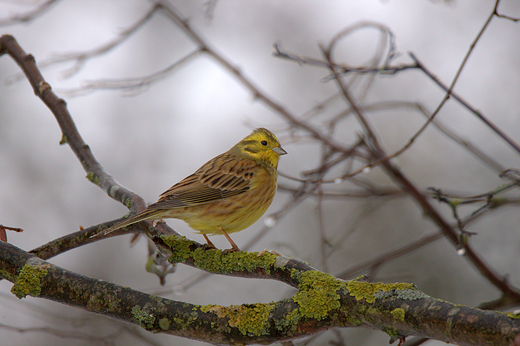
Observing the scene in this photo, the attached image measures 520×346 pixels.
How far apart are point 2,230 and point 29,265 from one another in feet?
1.05

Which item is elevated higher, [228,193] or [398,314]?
[228,193]

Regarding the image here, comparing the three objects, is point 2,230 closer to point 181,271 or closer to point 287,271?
point 287,271

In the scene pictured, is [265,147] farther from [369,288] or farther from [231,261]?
[369,288]

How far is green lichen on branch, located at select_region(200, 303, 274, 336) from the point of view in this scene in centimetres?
213

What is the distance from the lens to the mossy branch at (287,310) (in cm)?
172

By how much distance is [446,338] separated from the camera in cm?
175

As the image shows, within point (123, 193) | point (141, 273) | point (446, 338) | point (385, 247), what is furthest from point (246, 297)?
point (446, 338)

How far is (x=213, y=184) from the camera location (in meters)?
3.97

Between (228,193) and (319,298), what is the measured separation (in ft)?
5.98

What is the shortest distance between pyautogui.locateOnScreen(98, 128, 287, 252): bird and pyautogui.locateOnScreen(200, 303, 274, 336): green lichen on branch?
1010 millimetres

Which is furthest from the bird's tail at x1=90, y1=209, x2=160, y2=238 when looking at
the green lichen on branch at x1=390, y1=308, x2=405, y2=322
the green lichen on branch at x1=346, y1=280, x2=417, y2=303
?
the green lichen on branch at x1=390, y1=308, x2=405, y2=322

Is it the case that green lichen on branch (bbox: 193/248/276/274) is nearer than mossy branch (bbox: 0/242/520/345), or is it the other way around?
mossy branch (bbox: 0/242/520/345)

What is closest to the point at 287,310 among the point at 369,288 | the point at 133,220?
the point at 369,288

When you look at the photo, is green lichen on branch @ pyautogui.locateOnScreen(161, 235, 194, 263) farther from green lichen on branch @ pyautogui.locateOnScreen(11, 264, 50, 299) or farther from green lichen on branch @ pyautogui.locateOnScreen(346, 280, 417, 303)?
green lichen on branch @ pyautogui.locateOnScreen(346, 280, 417, 303)
